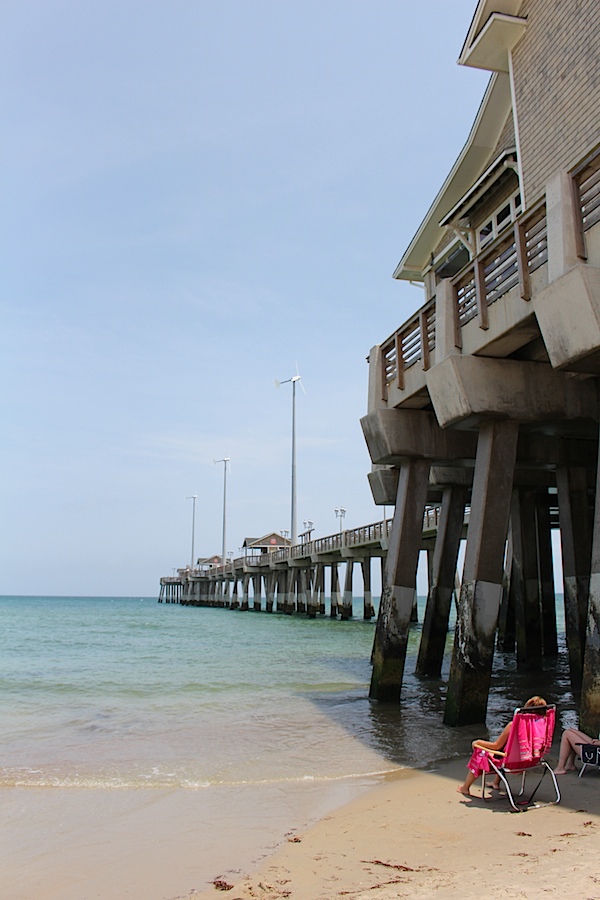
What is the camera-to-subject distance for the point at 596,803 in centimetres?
583

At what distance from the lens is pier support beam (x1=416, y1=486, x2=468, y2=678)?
14.5m

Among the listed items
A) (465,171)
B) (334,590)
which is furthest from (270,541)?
(465,171)

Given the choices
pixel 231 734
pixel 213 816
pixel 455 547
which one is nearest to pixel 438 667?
pixel 455 547

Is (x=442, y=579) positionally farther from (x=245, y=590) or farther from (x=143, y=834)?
(x=245, y=590)

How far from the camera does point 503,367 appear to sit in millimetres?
9188

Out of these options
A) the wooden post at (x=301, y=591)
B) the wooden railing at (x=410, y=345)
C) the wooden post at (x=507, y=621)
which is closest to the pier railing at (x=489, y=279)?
the wooden railing at (x=410, y=345)

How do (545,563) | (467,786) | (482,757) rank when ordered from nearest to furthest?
(482,757) → (467,786) → (545,563)

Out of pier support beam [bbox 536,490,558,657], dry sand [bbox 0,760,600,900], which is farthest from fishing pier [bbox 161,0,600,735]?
dry sand [bbox 0,760,600,900]

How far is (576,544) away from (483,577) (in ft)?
12.7

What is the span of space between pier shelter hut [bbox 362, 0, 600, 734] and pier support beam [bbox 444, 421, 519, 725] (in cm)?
2

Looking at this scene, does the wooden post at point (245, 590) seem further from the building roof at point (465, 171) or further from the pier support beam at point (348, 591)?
the building roof at point (465, 171)

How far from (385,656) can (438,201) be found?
33.6ft

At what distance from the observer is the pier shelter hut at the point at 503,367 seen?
7.33 metres

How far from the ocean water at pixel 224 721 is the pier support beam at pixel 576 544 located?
59.0 inches
